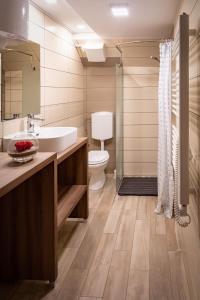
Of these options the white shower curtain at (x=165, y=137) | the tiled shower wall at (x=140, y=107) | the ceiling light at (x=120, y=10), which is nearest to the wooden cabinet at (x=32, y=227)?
Result: the white shower curtain at (x=165, y=137)

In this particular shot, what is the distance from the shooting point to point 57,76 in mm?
4281

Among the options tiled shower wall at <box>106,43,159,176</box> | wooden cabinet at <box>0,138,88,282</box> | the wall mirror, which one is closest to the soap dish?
wooden cabinet at <box>0,138,88,282</box>

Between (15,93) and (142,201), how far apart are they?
2.16 meters

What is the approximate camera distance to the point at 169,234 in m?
3.37

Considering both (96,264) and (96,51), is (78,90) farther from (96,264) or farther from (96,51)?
(96,264)

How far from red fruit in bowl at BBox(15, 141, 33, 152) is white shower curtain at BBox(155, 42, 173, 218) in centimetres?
180

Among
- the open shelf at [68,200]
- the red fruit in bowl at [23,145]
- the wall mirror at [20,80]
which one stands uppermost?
the wall mirror at [20,80]

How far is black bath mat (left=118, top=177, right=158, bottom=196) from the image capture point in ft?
15.6

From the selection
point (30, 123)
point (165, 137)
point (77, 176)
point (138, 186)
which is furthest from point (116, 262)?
point (138, 186)

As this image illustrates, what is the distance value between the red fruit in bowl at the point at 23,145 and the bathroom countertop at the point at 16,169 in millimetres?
86

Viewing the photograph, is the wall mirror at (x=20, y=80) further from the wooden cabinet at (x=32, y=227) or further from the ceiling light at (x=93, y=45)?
the ceiling light at (x=93, y=45)

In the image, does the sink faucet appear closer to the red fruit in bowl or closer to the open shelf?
the open shelf

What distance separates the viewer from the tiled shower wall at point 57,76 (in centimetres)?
356

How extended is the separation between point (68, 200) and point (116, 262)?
738 millimetres
